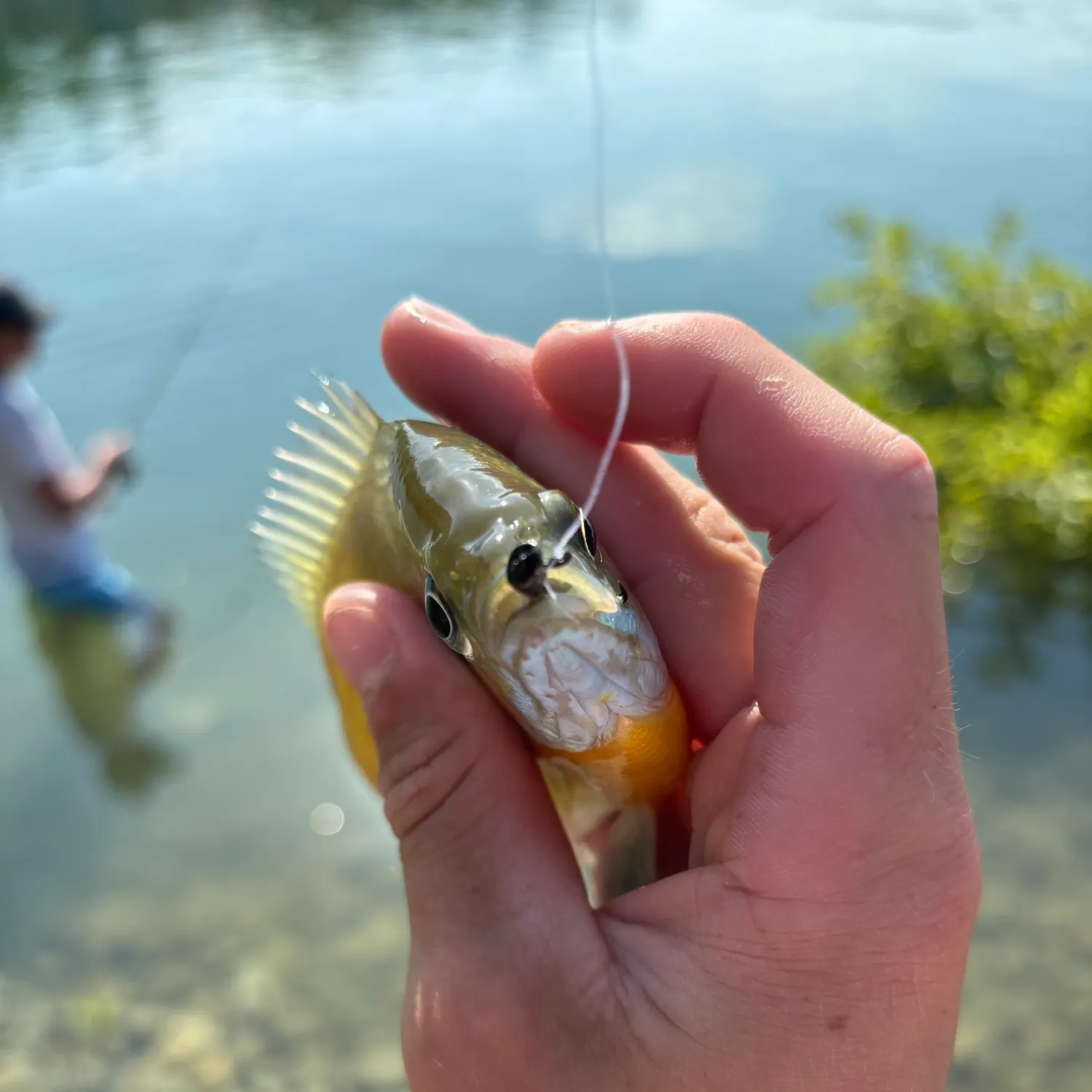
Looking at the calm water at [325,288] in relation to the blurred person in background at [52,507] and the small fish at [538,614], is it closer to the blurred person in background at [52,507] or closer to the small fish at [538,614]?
the blurred person in background at [52,507]

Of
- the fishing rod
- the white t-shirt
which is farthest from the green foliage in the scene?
the fishing rod

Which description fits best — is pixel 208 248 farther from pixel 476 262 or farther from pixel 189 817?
pixel 189 817

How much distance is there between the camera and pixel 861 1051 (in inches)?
64.4

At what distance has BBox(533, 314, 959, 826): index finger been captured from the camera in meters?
1.68

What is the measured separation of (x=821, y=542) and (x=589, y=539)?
433 mm

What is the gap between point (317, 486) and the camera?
2.69 metres

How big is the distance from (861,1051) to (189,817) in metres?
4.01

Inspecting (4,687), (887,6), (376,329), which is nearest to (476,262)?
(376,329)

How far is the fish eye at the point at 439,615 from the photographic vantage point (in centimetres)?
183

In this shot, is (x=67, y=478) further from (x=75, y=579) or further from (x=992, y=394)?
(x=992, y=394)

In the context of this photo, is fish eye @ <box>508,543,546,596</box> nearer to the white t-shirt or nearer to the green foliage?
the green foliage

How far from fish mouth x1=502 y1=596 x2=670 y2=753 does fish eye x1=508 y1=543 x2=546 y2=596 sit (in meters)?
0.03

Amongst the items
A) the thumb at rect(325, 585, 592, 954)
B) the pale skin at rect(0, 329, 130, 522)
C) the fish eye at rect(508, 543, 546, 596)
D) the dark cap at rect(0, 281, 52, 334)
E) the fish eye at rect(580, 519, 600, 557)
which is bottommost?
the pale skin at rect(0, 329, 130, 522)

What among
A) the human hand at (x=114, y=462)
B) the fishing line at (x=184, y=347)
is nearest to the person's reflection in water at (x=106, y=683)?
the human hand at (x=114, y=462)
